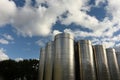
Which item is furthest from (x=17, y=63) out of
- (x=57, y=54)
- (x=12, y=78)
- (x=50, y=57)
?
(x=57, y=54)

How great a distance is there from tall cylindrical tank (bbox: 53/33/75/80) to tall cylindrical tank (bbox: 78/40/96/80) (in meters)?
3.59

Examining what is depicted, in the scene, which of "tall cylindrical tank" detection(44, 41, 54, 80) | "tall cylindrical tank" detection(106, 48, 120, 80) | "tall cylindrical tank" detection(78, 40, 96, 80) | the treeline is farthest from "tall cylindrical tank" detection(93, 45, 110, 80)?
the treeline

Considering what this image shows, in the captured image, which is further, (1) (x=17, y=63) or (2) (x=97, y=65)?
(1) (x=17, y=63)

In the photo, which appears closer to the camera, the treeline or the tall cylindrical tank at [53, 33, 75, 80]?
the tall cylindrical tank at [53, 33, 75, 80]

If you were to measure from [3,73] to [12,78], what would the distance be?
3.50 meters

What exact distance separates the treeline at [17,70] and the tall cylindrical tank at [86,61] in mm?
23381

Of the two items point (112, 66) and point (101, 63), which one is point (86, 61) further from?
point (112, 66)

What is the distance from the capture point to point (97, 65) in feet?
124

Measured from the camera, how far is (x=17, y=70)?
4938cm

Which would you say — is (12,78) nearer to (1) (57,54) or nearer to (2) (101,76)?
(1) (57,54)

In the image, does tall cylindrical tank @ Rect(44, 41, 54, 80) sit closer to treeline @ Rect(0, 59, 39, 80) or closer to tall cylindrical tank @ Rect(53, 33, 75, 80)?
tall cylindrical tank @ Rect(53, 33, 75, 80)

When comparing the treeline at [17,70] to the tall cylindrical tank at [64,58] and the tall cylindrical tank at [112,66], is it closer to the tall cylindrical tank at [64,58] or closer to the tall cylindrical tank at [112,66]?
the tall cylindrical tank at [64,58]

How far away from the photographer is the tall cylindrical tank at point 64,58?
2931cm

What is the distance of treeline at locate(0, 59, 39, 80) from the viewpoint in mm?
48256
